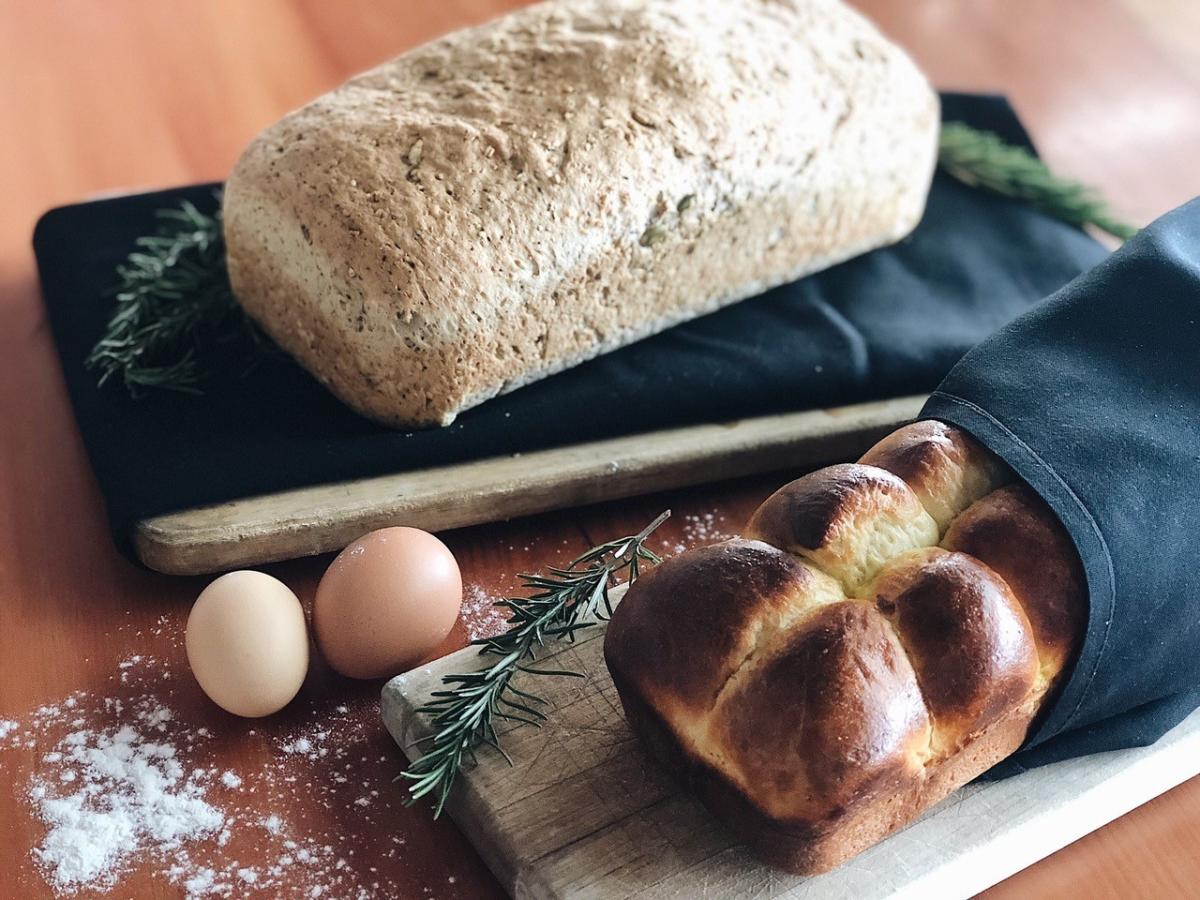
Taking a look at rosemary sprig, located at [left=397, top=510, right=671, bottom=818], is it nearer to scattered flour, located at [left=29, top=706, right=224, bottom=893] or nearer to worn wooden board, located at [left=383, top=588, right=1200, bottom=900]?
worn wooden board, located at [left=383, top=588, right=1200, bottom=900]

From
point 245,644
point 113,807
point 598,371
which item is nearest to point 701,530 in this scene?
point 598,371

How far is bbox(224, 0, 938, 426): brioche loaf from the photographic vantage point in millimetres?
1214

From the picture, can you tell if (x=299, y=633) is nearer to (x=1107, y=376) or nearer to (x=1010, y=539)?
(x=1010, y=539)

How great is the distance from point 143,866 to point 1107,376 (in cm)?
81

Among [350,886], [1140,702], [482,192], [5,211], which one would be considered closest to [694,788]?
[350,886]

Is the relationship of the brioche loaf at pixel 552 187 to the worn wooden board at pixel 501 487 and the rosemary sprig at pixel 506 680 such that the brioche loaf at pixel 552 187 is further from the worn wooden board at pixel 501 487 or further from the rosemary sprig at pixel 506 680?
the rosemary sprig at pixel 506 680

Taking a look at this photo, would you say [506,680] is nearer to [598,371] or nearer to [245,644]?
[245,644]

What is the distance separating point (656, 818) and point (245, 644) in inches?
13.0

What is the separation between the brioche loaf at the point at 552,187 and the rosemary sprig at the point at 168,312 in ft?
0.16

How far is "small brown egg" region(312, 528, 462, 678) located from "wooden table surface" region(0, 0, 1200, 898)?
0.17ft

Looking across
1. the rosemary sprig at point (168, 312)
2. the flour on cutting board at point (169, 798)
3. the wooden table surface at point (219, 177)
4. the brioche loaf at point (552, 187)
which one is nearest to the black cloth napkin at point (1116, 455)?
the wooden table surface at point (219, 177)

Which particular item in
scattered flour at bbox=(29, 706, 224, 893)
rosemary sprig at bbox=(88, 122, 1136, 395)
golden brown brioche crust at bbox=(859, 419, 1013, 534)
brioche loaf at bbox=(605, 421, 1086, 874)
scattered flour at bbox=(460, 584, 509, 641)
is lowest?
scattered flour at bbox=(29, 706, 224, 893)

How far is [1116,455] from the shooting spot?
A: 0.97 meters

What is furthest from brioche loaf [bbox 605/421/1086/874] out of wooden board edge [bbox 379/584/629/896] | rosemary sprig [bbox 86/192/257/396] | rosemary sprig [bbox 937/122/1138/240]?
rosemary sprig [bbox 937/122/1138/240]
